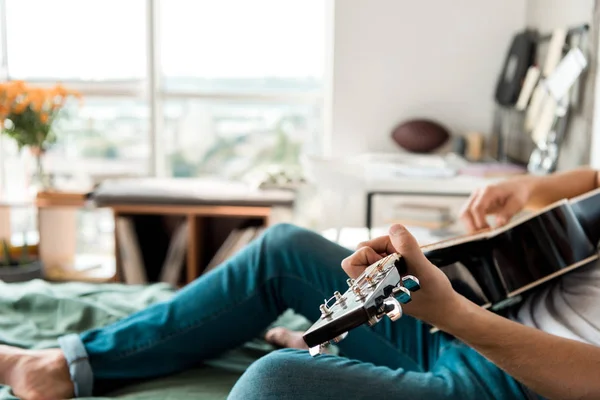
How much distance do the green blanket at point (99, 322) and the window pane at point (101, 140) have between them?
63.1 inches

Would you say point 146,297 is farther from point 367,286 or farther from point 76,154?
point 76,154

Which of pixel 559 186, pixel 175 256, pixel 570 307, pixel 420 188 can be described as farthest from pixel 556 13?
pixel 175 256

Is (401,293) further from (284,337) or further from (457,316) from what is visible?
(284,337)

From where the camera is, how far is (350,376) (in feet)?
2.69

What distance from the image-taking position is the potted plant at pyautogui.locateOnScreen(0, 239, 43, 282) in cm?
250

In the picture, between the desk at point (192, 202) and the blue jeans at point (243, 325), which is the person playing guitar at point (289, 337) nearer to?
the blue jeans at point (243, 325)

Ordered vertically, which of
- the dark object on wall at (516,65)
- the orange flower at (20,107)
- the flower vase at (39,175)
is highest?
the dark object on wall at (516,65)

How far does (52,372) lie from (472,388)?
673mm

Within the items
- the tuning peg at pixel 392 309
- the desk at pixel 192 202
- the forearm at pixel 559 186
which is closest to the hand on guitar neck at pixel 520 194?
the forearm at pixel 559 186

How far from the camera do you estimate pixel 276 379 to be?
796 millimetres

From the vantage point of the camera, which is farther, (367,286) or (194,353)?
(194,353)

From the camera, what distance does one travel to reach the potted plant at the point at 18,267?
2496 millimetres

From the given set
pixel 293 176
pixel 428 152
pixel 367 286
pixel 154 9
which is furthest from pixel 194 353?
pixel 154 9

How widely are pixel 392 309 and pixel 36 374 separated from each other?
2.43ft
